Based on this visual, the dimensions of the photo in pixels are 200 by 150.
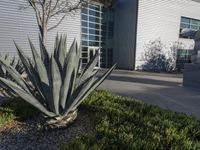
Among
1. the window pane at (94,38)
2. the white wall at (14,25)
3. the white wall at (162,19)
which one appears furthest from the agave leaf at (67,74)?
the white wall at (162,19)

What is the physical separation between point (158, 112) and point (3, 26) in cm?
1673

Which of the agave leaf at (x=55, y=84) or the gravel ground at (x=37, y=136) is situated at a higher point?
the agave leaf at (x=55, y=84)

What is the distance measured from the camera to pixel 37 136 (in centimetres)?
414

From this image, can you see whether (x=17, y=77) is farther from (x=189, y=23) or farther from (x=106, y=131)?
(x=189, y=23)

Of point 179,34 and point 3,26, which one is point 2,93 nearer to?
point 3,26

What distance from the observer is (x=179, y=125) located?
4301 millimetres

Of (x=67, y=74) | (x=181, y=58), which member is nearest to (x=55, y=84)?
(x=67, y=74)

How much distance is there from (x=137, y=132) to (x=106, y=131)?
53 cm

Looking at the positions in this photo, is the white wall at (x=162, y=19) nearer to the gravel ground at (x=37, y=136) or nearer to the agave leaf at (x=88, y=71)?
the agave leaf at (x=88, y=71)

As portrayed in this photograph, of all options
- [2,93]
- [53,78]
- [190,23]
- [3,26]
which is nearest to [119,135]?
[53,78]

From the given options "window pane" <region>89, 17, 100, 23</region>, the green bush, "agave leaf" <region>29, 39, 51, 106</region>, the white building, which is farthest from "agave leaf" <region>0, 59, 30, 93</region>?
"window pane" <region>89, 17, 100, 23</region>

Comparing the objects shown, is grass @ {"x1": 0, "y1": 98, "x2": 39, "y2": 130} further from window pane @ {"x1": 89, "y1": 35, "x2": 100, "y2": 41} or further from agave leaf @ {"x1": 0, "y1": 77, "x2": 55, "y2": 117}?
window pane @ {"x1": 89, "y1": 35, "x2": 100, "y2": 41}

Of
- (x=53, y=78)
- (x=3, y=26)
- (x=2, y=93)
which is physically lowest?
(x=2, y=93)

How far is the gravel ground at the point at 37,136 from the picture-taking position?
381 centimetres
